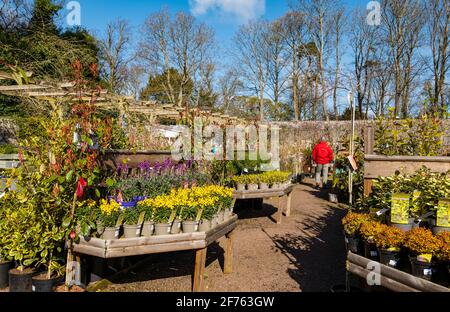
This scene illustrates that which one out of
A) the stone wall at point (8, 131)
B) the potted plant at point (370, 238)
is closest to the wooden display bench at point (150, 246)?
the potted plant at point (370, 238)

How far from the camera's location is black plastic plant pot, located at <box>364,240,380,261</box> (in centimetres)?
297

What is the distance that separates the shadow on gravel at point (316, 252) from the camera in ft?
12.5

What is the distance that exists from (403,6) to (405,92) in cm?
473

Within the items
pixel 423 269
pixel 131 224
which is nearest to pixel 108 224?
pixel 131 224

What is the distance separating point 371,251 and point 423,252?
0.50 meters

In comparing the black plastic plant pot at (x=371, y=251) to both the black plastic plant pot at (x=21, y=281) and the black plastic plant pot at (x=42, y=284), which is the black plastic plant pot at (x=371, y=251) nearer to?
the black plastic plant pot at (x=42, y=284)

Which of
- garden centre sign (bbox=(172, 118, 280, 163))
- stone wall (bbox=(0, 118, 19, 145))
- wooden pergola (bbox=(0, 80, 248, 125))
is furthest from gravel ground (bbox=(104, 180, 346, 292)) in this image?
stone wall (bbox=(0, 118, 19, 145))

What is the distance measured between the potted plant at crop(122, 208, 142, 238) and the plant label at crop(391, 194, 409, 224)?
2.10 metres

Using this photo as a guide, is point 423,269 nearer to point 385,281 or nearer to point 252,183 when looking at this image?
point 385,281

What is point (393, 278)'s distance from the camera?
2.57m

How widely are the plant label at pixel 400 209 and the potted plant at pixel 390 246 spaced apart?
0.66ft
